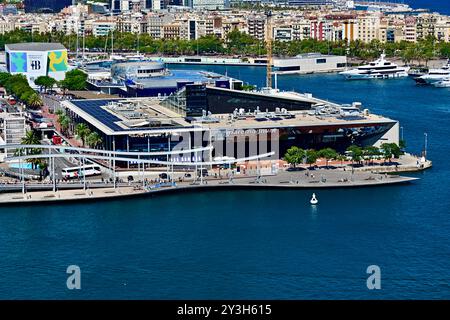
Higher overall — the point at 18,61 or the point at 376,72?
the point at 18,61

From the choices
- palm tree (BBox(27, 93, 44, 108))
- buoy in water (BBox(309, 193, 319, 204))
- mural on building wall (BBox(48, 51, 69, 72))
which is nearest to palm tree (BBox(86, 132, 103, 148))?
buoy in water (BBox(309, 193, 319, 204))

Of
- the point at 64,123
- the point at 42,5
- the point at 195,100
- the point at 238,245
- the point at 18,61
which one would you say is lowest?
the point at 238,245

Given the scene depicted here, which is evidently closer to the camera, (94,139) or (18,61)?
(94,139)

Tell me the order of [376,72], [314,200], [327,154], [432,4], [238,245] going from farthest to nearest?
[432,4] < [376,72] < [327,154] < [314,200] < [238,245]

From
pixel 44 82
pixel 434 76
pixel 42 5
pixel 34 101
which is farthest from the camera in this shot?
pixel 42 5

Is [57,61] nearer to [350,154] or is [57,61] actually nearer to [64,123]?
[64,123]

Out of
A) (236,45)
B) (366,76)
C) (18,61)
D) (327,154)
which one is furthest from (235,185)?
(236,45)
